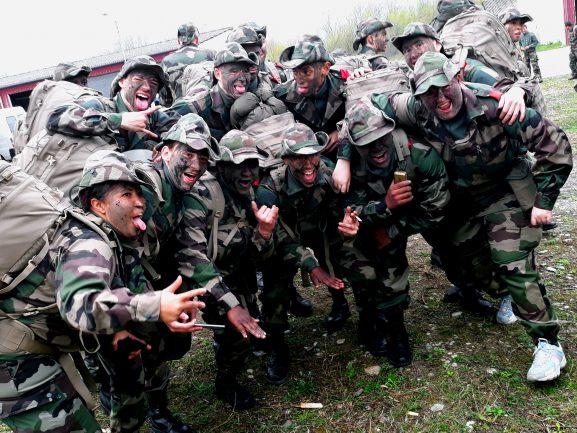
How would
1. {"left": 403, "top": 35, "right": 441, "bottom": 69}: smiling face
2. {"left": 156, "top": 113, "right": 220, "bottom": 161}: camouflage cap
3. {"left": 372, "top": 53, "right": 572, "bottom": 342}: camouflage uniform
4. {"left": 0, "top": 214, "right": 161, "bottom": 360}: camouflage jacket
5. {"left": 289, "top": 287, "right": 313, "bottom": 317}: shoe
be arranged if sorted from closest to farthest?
1. {"left": 0, "top": 214, "right": 161, "bottom": 360}: camouflage jacket
2. {"left": 156, "top": 113, "right": 220, "bottom": 161}: camouflage cap
3. {"left": 372, "top": 53, "right": 572, "bottom": 342}: camouflage uniform
4. {"left": 403, "top": 35, "right": 441, "bottom": 69}: smiling face
5. {"left": 289, "top": 287, "right": 313, "bottom": 317}: shoe

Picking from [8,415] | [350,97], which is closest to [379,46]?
[350,97]

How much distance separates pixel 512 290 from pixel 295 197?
1.67 metres

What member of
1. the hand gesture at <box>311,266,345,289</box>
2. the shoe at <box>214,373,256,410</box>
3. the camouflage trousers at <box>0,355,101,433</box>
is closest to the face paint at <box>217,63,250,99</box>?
the hand gesture at <box>311,266,345,289</box>

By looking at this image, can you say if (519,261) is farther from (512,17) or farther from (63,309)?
(512,17)

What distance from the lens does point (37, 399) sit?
286 centimetres

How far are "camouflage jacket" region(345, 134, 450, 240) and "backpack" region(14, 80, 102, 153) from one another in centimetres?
233

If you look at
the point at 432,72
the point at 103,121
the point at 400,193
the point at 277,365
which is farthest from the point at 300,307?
the point at 432,72

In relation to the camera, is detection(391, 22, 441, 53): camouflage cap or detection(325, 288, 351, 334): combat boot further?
detection(325, 288, 351, 334): combat boot

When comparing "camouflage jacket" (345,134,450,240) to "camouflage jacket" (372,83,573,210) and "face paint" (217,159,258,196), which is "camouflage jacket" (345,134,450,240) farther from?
"face paint" (217,159,258,196)

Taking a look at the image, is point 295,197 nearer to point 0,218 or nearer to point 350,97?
point 350,97

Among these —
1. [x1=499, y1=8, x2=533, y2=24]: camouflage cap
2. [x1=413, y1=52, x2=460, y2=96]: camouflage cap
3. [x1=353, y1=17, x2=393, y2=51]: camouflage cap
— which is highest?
[x1=353, y1=17, x2=393, y2=51]: camouflage cap

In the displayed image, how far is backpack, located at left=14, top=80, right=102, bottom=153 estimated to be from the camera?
14.4 feet

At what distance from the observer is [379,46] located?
21.4ft

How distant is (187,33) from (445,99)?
4.51 meters
